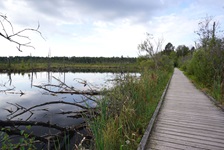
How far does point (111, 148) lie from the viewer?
118 inches

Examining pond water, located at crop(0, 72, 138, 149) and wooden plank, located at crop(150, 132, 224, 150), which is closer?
wooden plank, located at crop(150, 132, 224, 150)

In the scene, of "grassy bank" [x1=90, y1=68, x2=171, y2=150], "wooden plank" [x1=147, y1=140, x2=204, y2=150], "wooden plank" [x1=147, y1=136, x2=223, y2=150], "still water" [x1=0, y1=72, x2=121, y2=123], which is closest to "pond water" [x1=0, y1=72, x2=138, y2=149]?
"still water" [x1=0, y1=72, x2=121, y2=123]

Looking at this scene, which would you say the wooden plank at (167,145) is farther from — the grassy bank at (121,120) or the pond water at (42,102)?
the pond water at (42,102)

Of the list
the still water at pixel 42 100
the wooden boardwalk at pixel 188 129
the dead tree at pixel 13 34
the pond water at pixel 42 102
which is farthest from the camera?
the still water at pixel 42 100

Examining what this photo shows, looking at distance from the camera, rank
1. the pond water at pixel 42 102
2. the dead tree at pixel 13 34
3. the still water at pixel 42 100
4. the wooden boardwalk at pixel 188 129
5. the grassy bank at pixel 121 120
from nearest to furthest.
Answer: the dead tree at pixel 13 34 < the grassy bank at pixel 121 120 < the wooden boardwalk at pixel 188 129 < the pond water at pixel 42 102 < the still water at pixel 42 100

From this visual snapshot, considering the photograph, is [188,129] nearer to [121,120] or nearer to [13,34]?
[121,120]

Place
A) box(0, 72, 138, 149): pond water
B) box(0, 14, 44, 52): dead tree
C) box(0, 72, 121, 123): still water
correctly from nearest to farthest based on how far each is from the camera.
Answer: box(0, 14, 44, 52): dead tree, box(0, 72, 138, 149): pond water, box(0, 72, 121, 123): still water

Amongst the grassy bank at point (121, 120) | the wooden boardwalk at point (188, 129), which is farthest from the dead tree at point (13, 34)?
the wooden boardwalk at point (188, 129)

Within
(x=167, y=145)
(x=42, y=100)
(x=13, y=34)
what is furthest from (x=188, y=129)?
(x=42, y=100)

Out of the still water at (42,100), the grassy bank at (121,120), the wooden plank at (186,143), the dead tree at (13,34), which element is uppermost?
the dead tree at (13,34)

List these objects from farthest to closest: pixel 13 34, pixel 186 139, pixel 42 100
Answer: pixel 42 100 < pixel 186 139 < pixel 13 34

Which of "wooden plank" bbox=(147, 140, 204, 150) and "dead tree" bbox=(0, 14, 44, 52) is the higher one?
"dead tree" bbox=(0, 14, 44, 52)

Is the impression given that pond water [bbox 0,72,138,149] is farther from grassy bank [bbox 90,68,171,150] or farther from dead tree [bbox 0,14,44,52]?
dead tree [bbox 0,14,44,52]

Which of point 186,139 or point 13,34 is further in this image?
point 186,139
